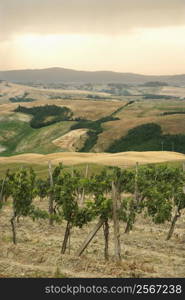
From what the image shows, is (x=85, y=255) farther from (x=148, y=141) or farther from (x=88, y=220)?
(x=148, y=141)

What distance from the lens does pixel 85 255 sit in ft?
101

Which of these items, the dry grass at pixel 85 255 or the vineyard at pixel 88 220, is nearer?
the dry grass at pixel 85 255

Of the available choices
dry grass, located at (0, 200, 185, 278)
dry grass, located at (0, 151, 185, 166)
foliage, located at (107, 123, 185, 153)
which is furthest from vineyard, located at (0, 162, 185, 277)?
foliage, located at (107, 123, 185, 153)

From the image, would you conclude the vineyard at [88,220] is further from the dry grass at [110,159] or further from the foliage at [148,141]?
the foliage at [148,141]

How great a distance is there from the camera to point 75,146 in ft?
590

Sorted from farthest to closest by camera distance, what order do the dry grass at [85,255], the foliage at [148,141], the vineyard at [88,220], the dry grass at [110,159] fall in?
the foliage at [148,141] → the dry grass at [110,159] → the vineyard at [88,220] → the dry grass at [85,255]

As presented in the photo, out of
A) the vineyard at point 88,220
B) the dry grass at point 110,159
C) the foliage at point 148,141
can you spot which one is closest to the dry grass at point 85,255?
the vineyard at point 88,220

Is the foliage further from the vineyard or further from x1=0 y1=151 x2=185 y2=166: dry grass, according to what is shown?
the vineyard

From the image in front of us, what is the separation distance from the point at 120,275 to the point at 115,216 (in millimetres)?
4338

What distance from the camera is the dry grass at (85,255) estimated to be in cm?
2516

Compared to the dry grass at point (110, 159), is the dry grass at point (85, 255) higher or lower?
higher

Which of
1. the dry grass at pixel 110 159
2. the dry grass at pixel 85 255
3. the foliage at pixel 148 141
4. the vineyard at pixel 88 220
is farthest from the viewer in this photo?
the foliage at pixel 148 141

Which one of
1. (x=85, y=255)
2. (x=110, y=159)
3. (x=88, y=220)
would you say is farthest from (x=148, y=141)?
(x=88, y=220)

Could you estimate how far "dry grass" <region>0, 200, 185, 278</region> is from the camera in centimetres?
2516
